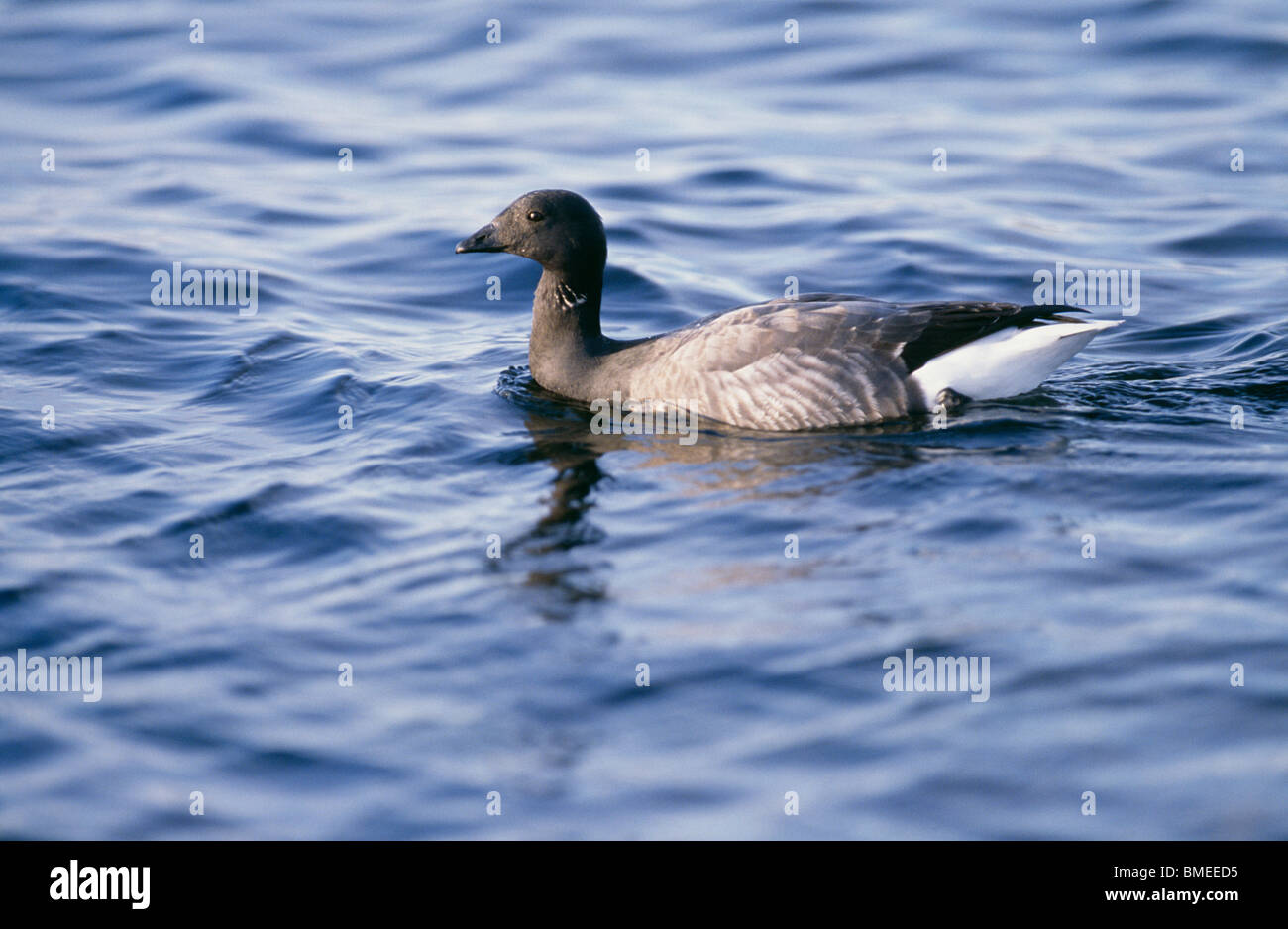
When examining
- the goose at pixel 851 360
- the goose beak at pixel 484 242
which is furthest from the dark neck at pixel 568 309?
the goose at pixel 851 360

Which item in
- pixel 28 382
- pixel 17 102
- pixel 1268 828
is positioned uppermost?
pixel 17 102

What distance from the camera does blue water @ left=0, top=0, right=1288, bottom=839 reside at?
20.7 feet

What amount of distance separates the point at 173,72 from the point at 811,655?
1535cm

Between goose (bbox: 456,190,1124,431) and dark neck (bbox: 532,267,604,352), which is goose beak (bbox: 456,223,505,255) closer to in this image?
dark neck (bbox: 532,267,604,352)

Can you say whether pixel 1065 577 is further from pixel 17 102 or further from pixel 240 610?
pixel 17 102

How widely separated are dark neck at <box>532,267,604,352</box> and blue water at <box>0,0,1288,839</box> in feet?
1.66

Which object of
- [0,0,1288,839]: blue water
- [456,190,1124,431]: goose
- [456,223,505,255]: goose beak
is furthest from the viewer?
[456,223,505,255]: goose beak

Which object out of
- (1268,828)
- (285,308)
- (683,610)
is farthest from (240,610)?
(285,308)

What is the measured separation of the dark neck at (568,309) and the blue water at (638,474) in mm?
505

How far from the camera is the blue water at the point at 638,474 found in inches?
248

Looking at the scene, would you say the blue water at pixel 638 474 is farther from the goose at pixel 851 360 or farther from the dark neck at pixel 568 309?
the dark neck at pixel 568 309

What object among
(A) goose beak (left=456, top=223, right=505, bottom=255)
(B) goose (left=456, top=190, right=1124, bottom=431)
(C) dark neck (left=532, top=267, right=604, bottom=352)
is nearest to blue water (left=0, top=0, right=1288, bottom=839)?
(B) goose (left=456, top=190, right=1124, bottom=431)

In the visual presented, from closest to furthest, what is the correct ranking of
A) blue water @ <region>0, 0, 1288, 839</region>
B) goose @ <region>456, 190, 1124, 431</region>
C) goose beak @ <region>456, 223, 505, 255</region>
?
blue water @ <region>0, 0, 1288, 839</region> → goose @ <region>456, 190, 1124, 431</region> → goose beak @ <region>456, 223, 505, 255</region>

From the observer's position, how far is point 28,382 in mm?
11203
